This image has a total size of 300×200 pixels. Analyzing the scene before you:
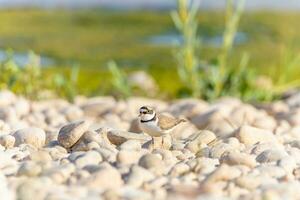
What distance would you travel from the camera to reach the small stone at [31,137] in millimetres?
4117

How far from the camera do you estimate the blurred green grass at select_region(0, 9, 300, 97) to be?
10.5m

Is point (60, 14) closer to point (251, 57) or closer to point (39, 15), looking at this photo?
point (39, 15)

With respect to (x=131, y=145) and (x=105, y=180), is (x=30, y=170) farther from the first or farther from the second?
(x=131, y=145)

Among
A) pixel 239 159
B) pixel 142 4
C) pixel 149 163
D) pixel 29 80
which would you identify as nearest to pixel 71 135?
pixel 149 163

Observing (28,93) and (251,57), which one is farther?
(251,57)

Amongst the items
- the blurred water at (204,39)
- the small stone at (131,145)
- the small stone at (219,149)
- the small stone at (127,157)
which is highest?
the small stone at (127,157)

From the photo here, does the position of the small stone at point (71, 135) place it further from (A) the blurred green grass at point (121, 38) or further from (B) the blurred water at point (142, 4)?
(B) the blurred water at point (142, 4)

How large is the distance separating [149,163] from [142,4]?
1340 cm

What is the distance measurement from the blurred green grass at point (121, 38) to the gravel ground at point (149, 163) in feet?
15.0

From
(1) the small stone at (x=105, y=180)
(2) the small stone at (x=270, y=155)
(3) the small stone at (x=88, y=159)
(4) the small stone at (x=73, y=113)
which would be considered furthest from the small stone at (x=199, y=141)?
(4) the small stone at (x=73, y=113)

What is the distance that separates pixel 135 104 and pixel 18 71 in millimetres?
770

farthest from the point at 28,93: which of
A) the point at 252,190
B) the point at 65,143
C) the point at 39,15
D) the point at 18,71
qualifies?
the point at 39,15

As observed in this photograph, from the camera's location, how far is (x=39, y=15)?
47.4ft

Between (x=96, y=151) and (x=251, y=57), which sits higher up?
(x=96, y=151)
